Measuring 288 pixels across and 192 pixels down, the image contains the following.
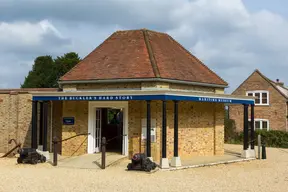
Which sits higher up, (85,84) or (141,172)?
(85,84)

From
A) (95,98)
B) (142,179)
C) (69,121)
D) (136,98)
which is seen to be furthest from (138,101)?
(142,179)

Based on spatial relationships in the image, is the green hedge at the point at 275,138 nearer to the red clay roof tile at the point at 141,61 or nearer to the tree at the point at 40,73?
the red clay roof tile at the point at 141,61

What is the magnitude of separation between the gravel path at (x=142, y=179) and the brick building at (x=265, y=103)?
55.4ft

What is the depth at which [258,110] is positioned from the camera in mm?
32750

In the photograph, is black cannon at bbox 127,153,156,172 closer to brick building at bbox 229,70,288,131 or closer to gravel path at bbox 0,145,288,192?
gravel path at bbox 0,145,288,192

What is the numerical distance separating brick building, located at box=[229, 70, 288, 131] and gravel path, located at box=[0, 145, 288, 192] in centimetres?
1690

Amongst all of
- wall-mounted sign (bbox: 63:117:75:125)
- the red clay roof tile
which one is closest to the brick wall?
the red clay roof tile

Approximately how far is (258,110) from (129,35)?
1698cm

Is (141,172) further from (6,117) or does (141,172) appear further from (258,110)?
(258,110)

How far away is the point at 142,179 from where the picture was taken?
40.7ft

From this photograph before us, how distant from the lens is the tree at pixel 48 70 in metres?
46.6

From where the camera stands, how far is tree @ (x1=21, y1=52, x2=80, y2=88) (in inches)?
1834

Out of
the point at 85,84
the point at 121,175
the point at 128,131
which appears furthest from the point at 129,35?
the point at 121,175

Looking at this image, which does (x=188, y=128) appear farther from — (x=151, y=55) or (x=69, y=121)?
(x=69, y=121)
